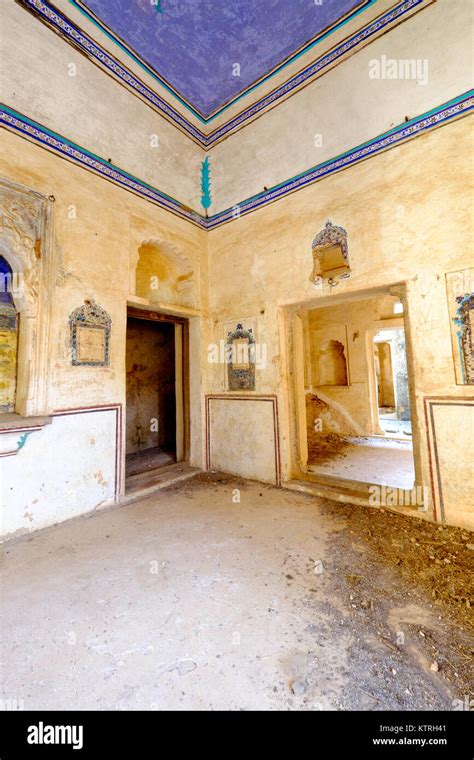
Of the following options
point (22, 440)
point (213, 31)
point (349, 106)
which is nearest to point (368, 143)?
point (349, 106)

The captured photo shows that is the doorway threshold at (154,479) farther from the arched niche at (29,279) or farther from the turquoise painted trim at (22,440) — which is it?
the arched niche at (29,279)

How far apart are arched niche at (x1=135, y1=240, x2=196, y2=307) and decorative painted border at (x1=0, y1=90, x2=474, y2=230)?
599 millimetres

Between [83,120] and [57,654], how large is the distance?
4798mm

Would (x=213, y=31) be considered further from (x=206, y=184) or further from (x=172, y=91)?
(x=206, y=184)

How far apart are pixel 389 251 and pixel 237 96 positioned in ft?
11.2

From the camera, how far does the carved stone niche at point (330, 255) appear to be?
3.46 meters

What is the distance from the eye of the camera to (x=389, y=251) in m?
3.15

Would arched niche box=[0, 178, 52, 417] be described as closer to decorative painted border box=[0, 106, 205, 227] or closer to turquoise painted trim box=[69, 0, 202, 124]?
decorative painted border box=[0, 106, 205, 227]

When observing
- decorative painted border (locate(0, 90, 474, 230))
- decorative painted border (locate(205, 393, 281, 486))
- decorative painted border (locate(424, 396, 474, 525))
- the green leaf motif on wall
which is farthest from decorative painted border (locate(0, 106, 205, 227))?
decorative painted border (locate(424, 396, 474, 525))

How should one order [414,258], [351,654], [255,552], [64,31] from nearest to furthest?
[351,654], [255,552], [414,258], [64,31]

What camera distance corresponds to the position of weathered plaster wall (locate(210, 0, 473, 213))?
9.50 ft

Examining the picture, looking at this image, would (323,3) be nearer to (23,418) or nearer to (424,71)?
(424,71)
